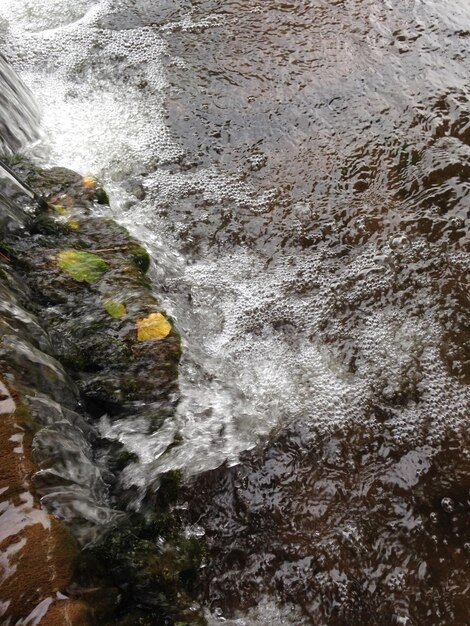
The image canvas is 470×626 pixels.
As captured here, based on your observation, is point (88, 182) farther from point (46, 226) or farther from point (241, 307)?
point (241, 307)

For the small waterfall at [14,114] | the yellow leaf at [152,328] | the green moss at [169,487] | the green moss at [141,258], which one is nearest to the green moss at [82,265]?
the green moss at [141,258]

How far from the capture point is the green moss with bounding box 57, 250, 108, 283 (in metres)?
3.14

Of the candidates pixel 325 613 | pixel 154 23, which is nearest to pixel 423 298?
pixel 325 613

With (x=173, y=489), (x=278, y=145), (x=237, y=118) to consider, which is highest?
(x=237, y=118)

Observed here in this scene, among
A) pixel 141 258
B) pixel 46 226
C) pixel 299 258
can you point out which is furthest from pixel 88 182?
pixel 299 258

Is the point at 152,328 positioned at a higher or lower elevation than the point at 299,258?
higher

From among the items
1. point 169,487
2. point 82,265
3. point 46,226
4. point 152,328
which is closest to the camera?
point 169,487

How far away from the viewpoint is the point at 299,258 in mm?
3473

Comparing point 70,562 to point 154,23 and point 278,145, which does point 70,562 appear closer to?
point 278,145

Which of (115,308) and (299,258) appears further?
(299,258)

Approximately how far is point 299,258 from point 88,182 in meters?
1.76

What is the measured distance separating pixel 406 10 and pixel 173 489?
16.4 feet

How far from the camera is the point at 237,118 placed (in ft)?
14.4

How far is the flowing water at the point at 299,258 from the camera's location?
7.84 ft
